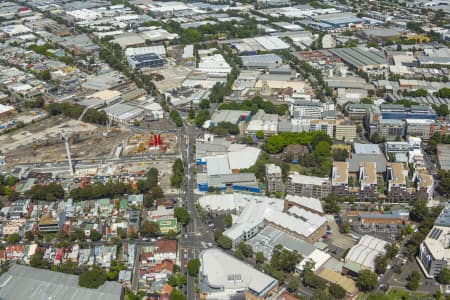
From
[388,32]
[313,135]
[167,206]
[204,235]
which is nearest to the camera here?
[204,235]

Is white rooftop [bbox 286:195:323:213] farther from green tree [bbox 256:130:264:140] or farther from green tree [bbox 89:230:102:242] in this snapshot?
green tree [bbox 89:230:102:242]

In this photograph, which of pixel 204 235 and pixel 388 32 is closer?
pixel 204 235

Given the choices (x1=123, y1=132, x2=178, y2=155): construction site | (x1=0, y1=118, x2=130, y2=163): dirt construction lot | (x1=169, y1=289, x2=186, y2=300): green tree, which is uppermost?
(x1=169, y1=289, x2=186, y2=300): green tree

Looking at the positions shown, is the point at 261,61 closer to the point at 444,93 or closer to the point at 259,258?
the point at 444,93

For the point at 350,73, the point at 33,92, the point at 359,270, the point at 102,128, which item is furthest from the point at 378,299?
the point at 33,92

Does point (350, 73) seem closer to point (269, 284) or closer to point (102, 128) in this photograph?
point (102, 128)

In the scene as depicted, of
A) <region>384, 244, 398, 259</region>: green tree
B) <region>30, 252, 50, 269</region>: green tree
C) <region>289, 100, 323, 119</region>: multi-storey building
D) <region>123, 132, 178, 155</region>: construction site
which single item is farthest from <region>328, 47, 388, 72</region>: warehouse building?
<region>30, 252, 50, 269</region>: green tree
